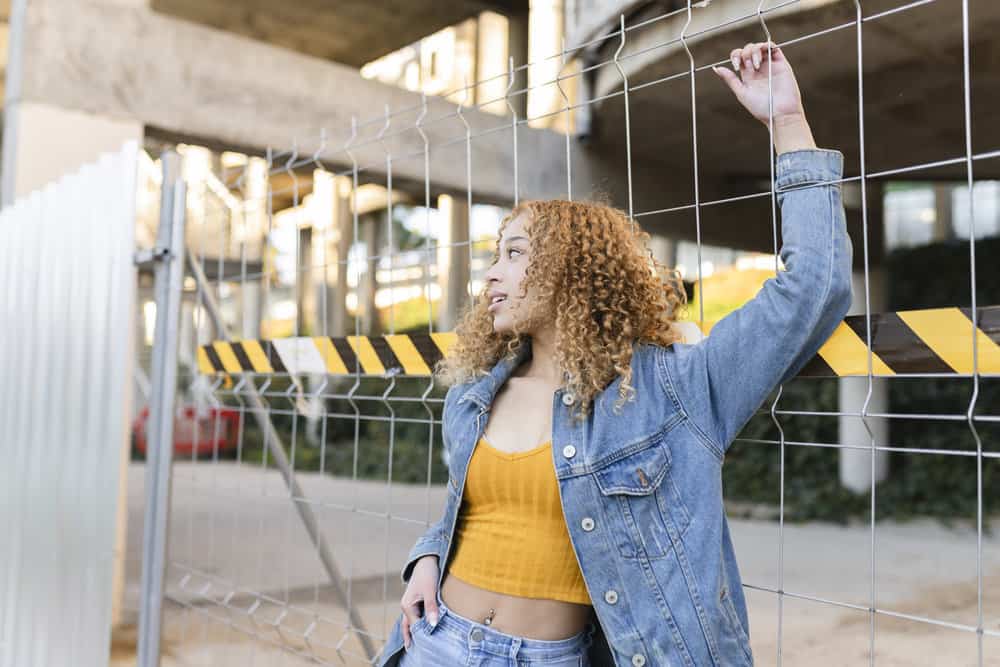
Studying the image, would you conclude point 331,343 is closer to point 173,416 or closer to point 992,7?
point 173,416

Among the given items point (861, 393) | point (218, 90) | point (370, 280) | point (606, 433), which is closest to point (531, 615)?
point (606, 433)

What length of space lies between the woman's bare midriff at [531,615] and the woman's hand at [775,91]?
888 mm

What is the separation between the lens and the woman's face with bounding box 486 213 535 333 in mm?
1648

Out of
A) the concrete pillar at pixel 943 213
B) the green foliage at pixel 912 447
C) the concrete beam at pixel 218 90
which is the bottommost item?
the green foliage at pixel 912 447

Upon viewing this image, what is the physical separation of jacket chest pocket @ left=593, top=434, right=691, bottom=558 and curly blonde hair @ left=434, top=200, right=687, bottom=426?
107mm

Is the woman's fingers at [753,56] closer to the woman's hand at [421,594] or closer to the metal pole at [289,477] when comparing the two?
the woman's hand at [421,594]

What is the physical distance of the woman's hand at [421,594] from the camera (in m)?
1.68

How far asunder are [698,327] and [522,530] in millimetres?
560

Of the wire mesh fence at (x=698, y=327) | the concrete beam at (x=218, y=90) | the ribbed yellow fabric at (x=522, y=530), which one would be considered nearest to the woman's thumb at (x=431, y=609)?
the ribbed yellow fabric at (x=522, y=530)

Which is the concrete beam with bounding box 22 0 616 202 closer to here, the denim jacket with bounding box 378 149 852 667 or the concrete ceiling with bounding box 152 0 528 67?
the denim jacket with bounding box 378 149 852 667

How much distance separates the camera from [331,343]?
2.74 meters

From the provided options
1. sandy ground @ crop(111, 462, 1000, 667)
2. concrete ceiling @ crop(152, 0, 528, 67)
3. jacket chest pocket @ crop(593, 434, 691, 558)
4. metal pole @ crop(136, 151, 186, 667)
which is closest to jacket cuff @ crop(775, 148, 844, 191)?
jacket chest pocket @ crop(593, 434, 691, 558)

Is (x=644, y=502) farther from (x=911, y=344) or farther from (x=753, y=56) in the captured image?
(x=753, y=56)

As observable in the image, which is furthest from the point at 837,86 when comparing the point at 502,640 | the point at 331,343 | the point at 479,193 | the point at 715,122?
the point at 502,640
